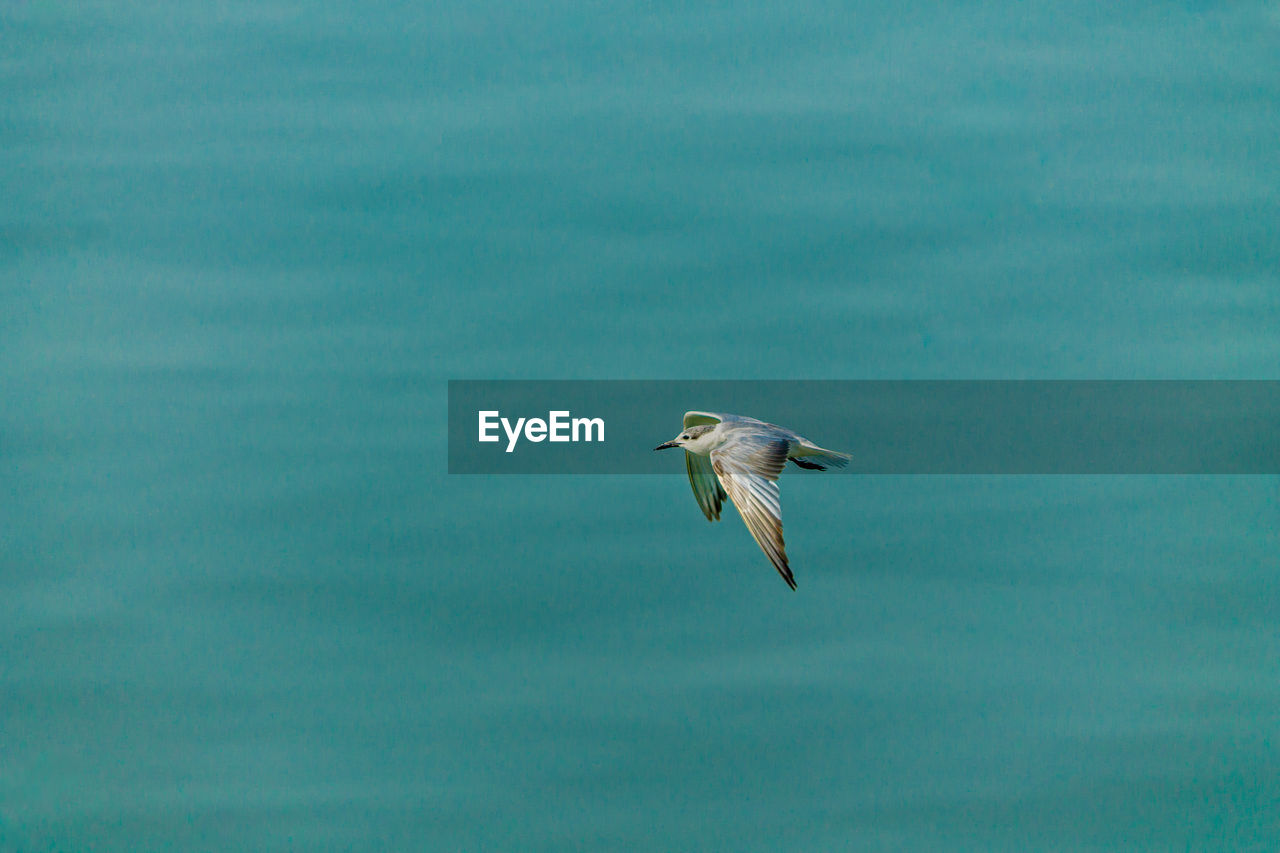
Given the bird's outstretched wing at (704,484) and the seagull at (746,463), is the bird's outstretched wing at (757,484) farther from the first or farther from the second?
the bird's outstretched wing at (704,484)

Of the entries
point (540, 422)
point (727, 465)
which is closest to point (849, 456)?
point (727, 465)

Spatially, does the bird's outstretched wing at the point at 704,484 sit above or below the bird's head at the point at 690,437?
below

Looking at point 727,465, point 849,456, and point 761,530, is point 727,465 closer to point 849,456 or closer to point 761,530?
point 761,530

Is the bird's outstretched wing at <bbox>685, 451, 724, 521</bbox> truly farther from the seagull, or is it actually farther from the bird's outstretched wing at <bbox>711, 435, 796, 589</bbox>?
the bird's outstretched wing at <bbox>711, 435, 796, 589</bbox>

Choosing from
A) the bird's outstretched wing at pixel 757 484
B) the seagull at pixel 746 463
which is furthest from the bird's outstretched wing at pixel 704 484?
the bird's outstretched wing at pixel 757 484

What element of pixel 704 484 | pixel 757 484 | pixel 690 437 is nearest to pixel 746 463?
pixel 757 484

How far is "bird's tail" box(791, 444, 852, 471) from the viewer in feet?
13.9

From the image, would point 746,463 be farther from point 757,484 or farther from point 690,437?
point 690,437

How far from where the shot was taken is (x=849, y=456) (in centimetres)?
454

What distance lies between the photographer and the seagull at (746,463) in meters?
3.88

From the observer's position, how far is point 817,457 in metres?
4.42

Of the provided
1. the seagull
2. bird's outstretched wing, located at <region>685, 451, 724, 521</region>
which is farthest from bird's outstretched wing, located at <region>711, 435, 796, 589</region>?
bird's outstretched wing, located at <region>685, 451, 724, 521</region>

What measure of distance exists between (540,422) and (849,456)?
1.16m

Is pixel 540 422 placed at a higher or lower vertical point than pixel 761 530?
higher
